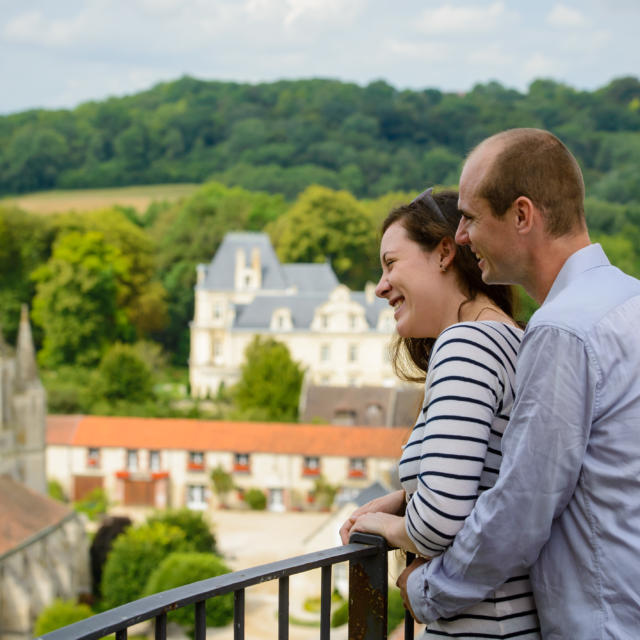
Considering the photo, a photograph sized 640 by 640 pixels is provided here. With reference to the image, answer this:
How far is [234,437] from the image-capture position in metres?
33.4

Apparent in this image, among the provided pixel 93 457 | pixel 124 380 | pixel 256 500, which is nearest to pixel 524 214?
pixel 256 500

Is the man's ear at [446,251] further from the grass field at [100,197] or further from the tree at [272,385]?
the grass field at [100,197]

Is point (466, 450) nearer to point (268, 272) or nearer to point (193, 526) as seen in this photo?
point (193, 526)

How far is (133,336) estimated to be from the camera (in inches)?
2110

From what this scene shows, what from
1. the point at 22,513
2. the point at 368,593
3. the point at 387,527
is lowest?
the point at 22,513

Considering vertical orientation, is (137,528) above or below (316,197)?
below

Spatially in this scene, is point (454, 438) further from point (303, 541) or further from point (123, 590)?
point (303, 541)

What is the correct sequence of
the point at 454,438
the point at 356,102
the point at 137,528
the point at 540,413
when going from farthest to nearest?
the point at 356,102 < the point at 137,528 < the point at 454,438 < the point at 540,413

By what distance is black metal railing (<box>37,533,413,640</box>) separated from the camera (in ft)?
6.64

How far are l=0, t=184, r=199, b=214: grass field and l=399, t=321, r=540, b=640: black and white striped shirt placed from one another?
266 feet

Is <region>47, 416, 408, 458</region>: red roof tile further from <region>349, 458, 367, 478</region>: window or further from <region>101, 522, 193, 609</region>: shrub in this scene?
<region>101, 522, 193, 609</region>: shrub

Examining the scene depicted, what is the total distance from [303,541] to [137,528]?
424cm

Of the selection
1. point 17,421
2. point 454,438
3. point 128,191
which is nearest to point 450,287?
point 454,438

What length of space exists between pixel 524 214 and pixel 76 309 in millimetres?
47793
